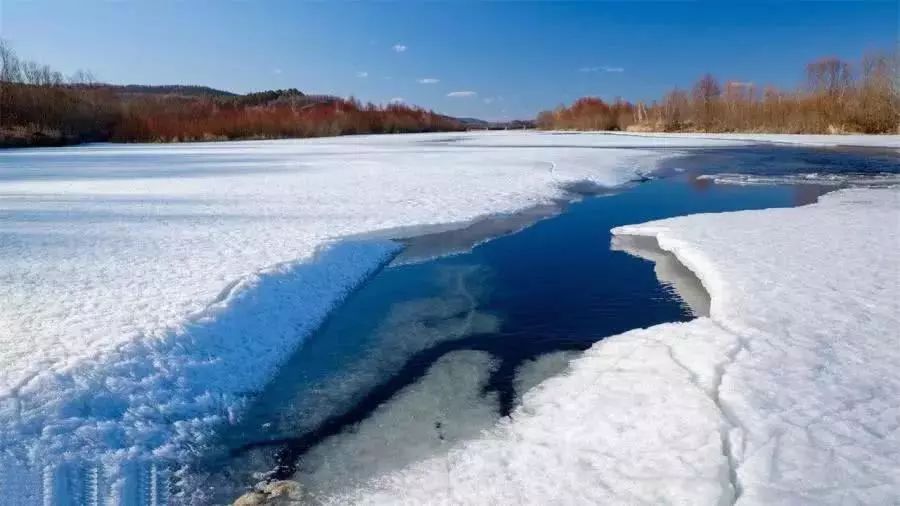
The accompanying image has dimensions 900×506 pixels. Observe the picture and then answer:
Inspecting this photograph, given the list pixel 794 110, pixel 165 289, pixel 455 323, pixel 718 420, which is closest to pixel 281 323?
pixel 165 289

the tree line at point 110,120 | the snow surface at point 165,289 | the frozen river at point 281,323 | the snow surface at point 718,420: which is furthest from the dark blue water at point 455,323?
the tree line at point 110,120

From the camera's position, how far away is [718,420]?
121 inches

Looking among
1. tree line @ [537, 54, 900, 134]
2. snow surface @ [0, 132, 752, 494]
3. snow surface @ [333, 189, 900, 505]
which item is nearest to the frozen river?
snow surface @ [0, 132, 752, 494]

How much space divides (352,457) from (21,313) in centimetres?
258

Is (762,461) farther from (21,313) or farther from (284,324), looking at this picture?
(21,313)

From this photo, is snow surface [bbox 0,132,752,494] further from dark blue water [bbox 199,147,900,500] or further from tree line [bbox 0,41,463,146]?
tree line [bbox 0,41,463,146]

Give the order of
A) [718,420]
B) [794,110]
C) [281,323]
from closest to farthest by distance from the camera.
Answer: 1. [718,420]
2. [281,323]
3. [794,110]

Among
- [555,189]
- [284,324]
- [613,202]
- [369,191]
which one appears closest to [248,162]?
[369,191]

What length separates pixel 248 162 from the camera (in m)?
17.6

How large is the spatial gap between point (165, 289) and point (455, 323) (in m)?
2.23

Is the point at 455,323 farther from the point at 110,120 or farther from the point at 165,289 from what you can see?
the point at 110,120

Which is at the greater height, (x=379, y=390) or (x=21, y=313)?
(x=21, y=313)

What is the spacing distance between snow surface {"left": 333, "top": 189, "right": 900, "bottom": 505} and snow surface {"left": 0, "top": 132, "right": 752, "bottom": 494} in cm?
139

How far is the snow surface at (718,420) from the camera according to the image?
8.75 ft
